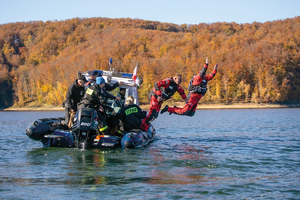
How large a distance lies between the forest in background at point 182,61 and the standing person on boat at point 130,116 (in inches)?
2430

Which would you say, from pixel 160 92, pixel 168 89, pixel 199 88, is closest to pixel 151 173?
pixel 160 92

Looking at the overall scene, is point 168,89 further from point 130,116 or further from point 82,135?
point 82,135

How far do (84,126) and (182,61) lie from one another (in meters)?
77.5

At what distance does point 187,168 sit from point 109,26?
581 ft

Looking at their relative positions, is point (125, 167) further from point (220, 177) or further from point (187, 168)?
point (220, 177)

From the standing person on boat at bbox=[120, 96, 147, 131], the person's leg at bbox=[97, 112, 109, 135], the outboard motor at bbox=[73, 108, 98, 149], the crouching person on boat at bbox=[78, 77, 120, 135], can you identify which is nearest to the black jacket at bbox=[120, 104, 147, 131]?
the standing person on boat at bbox=[120, 96, 147, 131]

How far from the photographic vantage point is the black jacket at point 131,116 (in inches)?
489

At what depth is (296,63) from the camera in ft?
→ 277

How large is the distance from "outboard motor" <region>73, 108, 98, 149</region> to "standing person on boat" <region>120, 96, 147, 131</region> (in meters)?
1.57

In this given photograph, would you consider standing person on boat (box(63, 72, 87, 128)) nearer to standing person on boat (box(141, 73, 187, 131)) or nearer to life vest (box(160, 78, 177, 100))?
standing person on boat (box(141, 73, 187, 131))

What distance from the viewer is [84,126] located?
35.4ft

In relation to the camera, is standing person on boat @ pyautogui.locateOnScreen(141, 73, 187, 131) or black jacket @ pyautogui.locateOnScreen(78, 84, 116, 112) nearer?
black jacket @ pyautogui.locateOnScreen(78, 84, 116, 112)

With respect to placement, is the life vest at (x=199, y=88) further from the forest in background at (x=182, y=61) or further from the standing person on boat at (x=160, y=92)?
the forest in background at (x=182, y=61)

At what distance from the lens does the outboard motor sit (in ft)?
35.4
